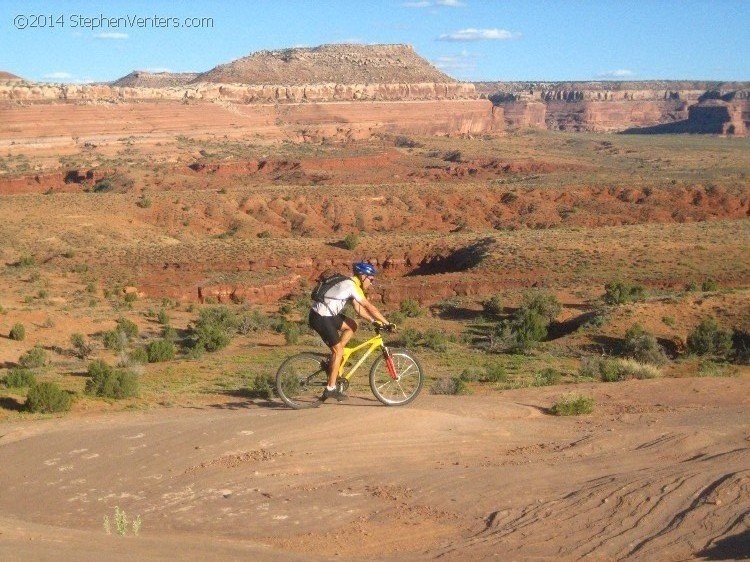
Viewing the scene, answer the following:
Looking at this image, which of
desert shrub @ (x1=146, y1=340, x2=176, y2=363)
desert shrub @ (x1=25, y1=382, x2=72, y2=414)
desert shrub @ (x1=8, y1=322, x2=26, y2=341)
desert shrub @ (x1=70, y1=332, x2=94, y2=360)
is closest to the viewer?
desert shrub @ (x1=25, y1=382, x2=72, y2=414)

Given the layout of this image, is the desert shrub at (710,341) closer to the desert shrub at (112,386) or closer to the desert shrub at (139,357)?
the desert shrub at (139,357)

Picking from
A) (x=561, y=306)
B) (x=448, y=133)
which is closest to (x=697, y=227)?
(x=561, y=306)

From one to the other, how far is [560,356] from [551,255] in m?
15.6

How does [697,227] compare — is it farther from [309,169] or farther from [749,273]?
[309,169]

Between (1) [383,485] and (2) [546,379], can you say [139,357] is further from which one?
(1) [383,485]

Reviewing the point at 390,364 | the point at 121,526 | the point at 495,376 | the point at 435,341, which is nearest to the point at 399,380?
the point at 390,364

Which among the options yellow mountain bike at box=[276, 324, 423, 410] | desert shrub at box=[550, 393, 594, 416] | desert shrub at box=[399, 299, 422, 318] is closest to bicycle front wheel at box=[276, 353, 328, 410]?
yellow mountain bike at box=[276, 324, 423, 410]

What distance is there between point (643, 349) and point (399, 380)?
33.2ft

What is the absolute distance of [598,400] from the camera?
1157cm

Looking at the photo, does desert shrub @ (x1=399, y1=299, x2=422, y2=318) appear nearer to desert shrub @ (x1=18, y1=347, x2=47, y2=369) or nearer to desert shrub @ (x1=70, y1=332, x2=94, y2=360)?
desert shrub @ (x1=70, y1=332, x2=94, y2=360)

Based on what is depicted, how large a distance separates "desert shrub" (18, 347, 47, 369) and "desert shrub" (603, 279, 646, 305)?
15.8 metres

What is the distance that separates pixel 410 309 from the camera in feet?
91.1

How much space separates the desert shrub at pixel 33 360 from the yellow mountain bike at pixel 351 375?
9.68 m

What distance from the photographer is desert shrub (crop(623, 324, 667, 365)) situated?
18750 mm
